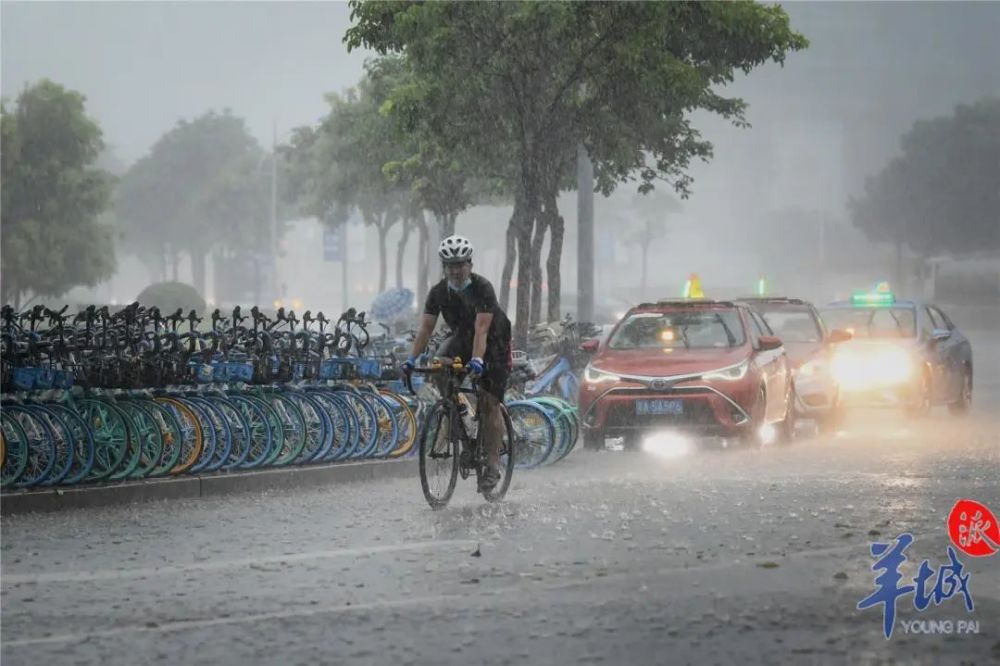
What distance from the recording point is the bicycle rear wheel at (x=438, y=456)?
38.0 feet

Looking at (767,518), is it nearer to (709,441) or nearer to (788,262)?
(709,441)

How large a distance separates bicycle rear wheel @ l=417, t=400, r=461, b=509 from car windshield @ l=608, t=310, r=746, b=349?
249 inches

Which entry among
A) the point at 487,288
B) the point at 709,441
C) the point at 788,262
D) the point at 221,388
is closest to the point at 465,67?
the point at 709,441

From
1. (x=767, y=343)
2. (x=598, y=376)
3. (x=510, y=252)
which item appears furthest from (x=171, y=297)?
(x=767, y=343)

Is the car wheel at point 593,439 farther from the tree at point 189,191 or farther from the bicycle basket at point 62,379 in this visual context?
the tree at point 189,191

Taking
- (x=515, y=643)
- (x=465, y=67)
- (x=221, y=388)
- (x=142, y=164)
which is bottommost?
(x=515, y=643)

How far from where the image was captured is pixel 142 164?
9644 centimetres

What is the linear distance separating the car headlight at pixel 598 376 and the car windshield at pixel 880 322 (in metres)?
6.65

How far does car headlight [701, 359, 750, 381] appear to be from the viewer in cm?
1683

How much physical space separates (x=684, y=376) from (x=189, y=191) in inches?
3186

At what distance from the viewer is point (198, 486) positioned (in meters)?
12.9

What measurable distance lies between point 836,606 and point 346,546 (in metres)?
3.29

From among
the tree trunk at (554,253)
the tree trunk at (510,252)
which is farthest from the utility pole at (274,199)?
the tree trunk at (554,253)

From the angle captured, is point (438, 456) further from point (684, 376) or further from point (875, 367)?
point (875, 367)
